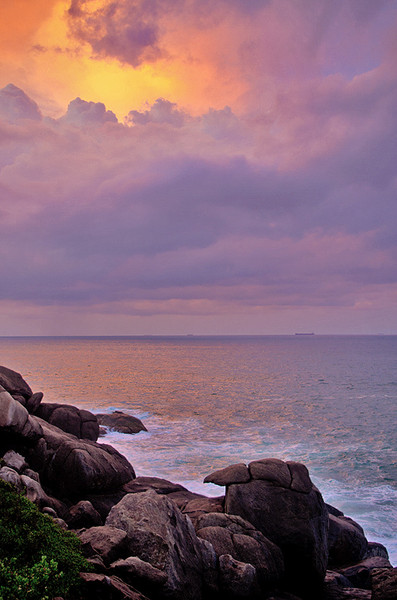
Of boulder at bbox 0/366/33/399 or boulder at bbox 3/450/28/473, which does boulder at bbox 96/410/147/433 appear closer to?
boulder at bbox 0/366/33/399

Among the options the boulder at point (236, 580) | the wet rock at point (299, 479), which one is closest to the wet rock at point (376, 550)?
the wet rock at point (299, 479)

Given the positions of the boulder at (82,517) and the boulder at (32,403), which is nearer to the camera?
the boulder at (82,517)

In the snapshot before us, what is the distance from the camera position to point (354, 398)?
6366 centimetres

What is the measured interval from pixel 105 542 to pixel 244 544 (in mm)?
5322

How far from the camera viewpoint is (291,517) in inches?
593

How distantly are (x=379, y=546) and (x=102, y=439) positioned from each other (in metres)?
24.4

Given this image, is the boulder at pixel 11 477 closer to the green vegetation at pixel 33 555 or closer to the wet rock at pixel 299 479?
the green vegetation at pixel 33 555

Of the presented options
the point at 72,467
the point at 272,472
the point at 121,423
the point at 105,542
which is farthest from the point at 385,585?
the point at 121,423

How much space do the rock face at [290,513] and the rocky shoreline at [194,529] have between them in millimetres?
36

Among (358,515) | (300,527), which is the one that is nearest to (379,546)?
(358,515)

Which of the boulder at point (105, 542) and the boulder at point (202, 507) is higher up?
the boulder at point (105, 542)

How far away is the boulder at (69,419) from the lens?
26016mm

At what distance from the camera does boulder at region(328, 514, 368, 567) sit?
17.1m

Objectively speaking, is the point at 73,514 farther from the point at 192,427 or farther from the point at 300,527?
the point at 192,427
